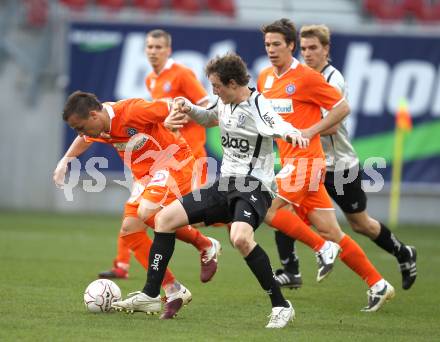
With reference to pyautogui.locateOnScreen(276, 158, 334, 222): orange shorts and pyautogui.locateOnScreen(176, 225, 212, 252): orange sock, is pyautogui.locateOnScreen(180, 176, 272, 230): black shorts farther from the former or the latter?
pyautogui.locateOnScreen(276, 158, 334, 222): orange shorts

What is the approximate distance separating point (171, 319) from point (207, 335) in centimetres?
75

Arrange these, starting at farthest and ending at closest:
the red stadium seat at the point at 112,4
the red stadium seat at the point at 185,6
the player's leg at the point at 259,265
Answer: the red stadium seat at the point at 185,6
the red stadium seat at the point at 112,4
the player's leg at the point at 259,265

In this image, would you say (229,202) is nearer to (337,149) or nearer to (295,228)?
(295,228)

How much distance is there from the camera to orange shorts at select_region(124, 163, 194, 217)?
7.85 m

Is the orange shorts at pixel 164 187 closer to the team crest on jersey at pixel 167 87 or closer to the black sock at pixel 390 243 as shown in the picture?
the black sock at pixel 390 243

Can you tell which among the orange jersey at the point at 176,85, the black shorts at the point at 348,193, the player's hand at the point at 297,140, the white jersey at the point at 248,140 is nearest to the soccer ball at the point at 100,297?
the white jersey at the point at 248,140

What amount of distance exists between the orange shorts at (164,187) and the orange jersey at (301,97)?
105cm

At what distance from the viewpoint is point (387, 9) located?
68.6 ft

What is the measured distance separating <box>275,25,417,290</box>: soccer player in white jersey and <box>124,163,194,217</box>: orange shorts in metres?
1.40

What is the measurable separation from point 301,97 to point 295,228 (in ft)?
3.88

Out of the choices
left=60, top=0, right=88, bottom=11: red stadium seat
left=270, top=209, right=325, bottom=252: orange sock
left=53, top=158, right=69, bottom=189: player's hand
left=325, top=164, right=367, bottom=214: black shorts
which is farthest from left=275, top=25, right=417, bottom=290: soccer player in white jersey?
left=60, top=0, right=88, bottom=11: red stadium seat

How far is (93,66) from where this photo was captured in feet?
62.8

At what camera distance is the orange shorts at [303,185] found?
28.3ft

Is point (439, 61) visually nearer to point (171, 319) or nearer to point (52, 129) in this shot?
point (52, 129)
